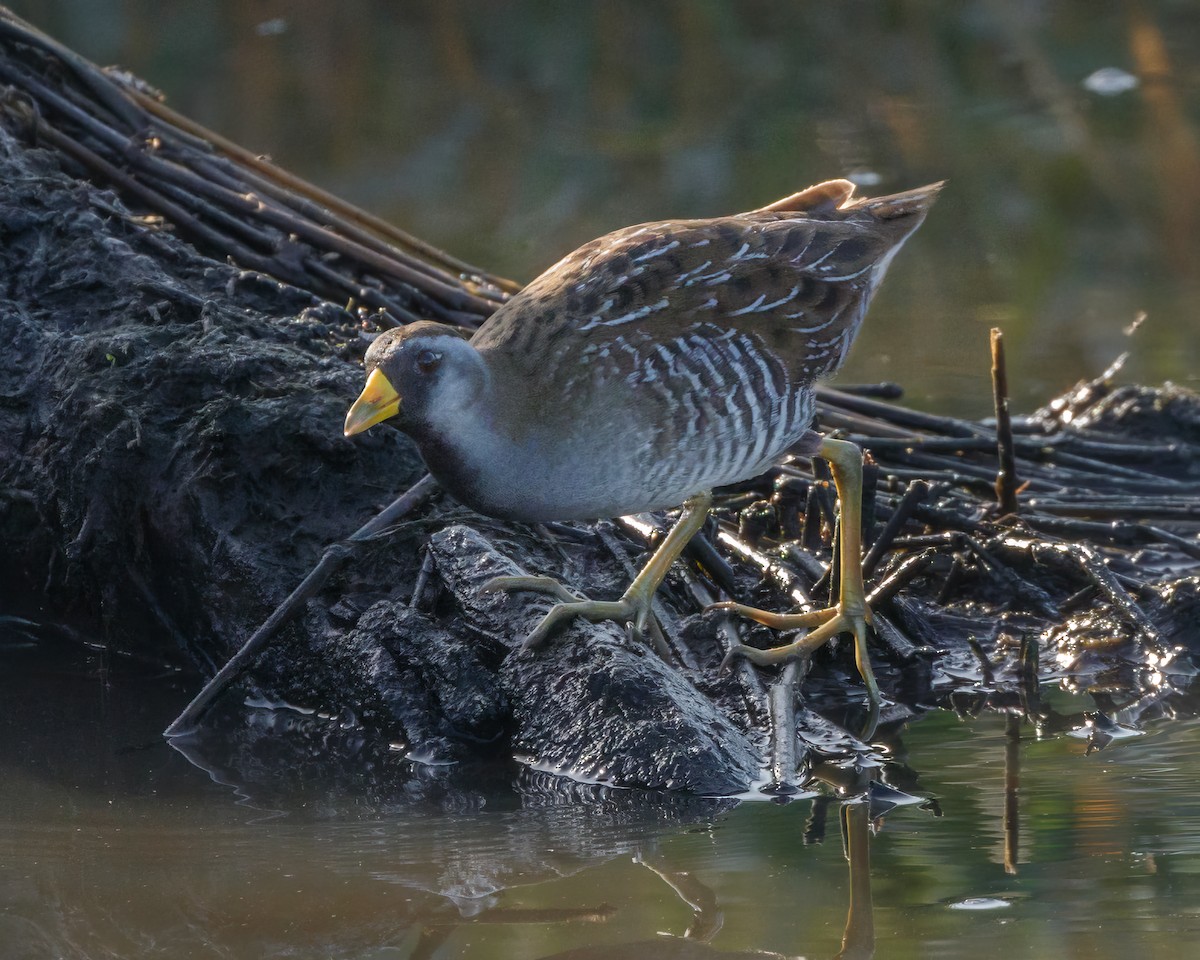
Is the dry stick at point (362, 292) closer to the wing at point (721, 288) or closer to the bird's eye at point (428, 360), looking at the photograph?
the wing at point (721, 288)

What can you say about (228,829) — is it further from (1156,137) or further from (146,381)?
(1156,137)

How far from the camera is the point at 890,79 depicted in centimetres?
1208

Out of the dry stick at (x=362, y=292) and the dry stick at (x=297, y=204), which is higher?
the dry stick at (x=297, y=204)

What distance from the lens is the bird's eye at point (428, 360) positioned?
367 cm

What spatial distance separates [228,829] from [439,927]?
709mm

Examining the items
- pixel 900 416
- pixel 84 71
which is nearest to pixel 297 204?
pixel 84 71

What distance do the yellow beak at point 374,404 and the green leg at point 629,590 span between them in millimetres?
656

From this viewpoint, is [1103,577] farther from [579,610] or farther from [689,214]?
[689,214]

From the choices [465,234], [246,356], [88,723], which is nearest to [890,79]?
[465,234]

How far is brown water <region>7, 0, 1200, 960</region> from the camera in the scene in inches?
121

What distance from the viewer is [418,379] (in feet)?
12.0

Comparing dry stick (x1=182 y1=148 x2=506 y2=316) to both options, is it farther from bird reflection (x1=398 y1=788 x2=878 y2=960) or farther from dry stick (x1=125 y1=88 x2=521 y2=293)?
bird reflection (x1=398 y1=788 x2=878 y2=960)

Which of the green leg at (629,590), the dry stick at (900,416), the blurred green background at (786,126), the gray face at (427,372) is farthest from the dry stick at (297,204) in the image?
the gray face at (427,372)

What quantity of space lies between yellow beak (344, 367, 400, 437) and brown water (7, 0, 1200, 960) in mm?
879
